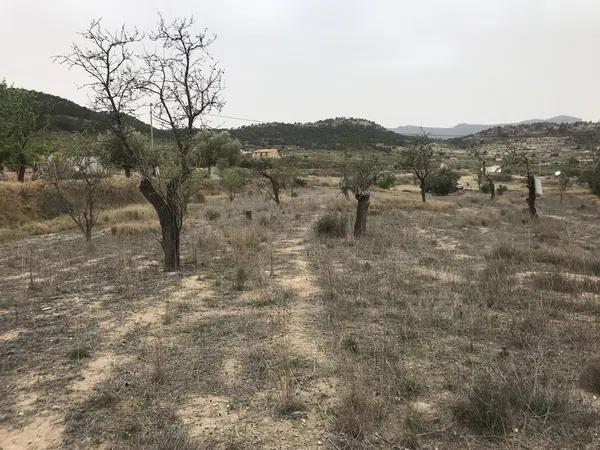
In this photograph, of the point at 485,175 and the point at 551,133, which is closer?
the point at 485,175

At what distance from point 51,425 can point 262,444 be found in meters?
2.14

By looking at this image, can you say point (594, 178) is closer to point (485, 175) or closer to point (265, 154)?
point (485, 175)

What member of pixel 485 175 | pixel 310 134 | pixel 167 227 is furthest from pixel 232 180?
pixel 310 134

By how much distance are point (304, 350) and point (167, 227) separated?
246 inches

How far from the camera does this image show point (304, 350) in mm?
6289

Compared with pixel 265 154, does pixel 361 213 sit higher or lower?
lower

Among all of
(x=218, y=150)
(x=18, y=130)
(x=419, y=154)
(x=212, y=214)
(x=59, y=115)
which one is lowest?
(x=212, y=214)

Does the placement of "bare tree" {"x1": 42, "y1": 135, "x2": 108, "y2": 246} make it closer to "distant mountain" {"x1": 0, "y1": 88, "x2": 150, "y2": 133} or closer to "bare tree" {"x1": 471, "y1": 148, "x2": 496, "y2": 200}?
"distant mountain" {"x1": 0, "y1": 88, "x2": 150, "y2": 133}

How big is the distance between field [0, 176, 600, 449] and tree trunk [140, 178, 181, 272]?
0.52 m

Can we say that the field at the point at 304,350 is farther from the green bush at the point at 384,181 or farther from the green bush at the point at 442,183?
the green bush at the point at 384,181

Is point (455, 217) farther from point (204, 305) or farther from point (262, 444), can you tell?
point (262, 444)

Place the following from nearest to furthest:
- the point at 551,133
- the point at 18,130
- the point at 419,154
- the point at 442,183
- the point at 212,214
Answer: the point at 212,214 → the point at 18,130 → the point at 419,154 → the point at 442,183 → the point at 551,133

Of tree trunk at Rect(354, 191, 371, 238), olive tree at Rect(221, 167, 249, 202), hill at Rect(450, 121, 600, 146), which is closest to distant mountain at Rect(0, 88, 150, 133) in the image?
olive tree at Rect(221, 167, 249, 202)

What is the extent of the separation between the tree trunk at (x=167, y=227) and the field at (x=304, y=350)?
1.69 ft
